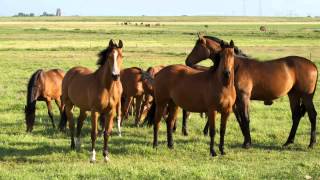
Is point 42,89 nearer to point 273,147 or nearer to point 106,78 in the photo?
point 106,78

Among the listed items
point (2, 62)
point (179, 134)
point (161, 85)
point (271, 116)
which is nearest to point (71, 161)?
point (161, 85)

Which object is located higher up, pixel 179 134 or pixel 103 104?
pixel 103 104

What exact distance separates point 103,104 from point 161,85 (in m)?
1.94

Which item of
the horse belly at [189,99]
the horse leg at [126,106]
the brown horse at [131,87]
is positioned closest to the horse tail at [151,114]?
the brown horse at [131,87]

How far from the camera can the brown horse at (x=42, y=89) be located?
11.9 metres

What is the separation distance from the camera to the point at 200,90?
32.5 ft

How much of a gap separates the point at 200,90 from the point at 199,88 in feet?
0.16

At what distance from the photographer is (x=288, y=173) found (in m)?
7.90

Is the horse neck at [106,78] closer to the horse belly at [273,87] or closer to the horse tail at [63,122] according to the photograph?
the horse tail at [63,122]

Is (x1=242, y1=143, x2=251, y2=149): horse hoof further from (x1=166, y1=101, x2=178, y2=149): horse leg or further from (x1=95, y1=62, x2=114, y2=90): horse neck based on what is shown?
(x1=95, y1=62, x2=114, y2=90): horse neck

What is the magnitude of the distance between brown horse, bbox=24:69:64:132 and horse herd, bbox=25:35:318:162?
24mm

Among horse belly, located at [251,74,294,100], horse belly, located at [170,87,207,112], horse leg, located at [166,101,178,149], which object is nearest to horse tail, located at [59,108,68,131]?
horse leg, located at [166,101,178,149]

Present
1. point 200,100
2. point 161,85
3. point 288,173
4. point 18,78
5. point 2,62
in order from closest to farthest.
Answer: point 288,173, point 200,100, point 161,85, point 18,78, point 2,62

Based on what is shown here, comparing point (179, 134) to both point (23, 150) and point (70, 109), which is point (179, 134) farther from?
point (23, 150)
